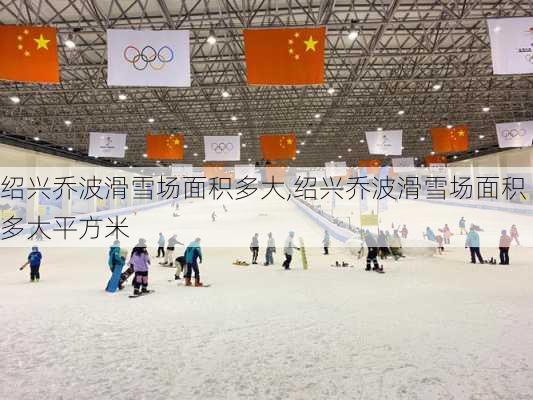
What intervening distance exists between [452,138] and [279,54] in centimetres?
1671

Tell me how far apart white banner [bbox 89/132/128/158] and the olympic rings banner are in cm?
1283

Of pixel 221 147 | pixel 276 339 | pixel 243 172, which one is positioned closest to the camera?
pixel 276 339

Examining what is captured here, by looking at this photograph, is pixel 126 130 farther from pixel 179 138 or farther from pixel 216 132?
pixel 179 138

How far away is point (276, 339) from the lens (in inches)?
231

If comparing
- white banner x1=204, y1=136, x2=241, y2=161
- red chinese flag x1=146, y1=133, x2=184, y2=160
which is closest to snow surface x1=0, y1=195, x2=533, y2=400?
red chinese flag x1=146, y1=133, x2=184, y2=160

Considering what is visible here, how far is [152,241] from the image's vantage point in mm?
25188

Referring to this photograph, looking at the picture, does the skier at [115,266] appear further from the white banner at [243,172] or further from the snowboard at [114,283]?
the white banner at [243,172]

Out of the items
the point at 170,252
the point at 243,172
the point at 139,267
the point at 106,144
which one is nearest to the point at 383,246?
the point at 170,252

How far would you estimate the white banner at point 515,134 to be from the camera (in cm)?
1984

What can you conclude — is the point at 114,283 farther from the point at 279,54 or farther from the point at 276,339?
the point at 279,54

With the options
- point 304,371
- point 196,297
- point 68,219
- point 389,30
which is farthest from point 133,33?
point 68,219

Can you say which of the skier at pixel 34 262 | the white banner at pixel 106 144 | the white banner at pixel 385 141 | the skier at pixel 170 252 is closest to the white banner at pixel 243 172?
the white banner at pixel 106 144

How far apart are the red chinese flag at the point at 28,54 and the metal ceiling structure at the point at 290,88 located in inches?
117

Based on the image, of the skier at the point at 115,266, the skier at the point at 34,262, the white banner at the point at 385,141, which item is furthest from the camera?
the white banner at the point at 385,141
